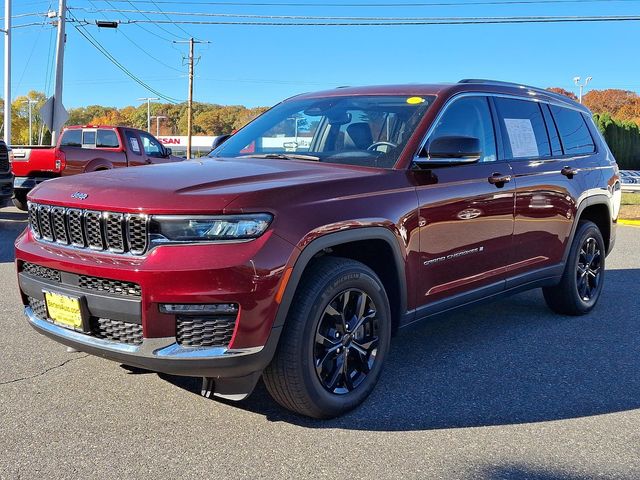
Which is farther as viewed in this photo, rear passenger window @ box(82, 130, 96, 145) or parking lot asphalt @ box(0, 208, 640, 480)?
rear passenger window @ box(82, 130, 96, 145)

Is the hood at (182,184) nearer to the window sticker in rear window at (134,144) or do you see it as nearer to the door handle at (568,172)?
the door handle at (568,172)

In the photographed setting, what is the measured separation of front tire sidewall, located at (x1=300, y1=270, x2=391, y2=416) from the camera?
3266 mm

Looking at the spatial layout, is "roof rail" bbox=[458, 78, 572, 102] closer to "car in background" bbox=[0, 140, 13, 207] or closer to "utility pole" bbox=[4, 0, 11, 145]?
"car in background" bbox=[0, 140, 13, 207]

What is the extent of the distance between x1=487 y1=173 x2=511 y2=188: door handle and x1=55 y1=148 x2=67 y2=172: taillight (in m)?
10.5

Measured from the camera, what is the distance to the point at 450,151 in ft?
12.7

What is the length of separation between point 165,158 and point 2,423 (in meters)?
12.8

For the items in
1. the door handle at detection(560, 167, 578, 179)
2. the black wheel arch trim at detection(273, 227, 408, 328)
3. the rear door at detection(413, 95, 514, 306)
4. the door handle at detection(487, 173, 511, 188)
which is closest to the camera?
the black wheel arch trim at detection(273, 227, 408, 328)

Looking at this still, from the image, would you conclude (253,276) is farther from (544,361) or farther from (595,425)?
(544,361)

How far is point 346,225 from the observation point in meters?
3.43

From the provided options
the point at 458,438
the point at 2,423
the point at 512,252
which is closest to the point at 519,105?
the point at 512,252

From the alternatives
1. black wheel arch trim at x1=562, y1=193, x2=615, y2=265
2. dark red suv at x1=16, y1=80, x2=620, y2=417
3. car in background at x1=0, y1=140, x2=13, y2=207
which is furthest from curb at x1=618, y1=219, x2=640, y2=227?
car in background at x1=0, y1=140, x2=13, y2=207

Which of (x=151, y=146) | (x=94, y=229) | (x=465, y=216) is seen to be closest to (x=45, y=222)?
(x=94, y=229)

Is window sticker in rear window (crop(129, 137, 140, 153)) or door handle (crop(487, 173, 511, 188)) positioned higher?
door handle (crop(487, 173, 511, 188))

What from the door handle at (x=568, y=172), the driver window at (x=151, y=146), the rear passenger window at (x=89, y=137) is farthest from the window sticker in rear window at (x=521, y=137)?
the rear passenger window at (x=89, y=137)
